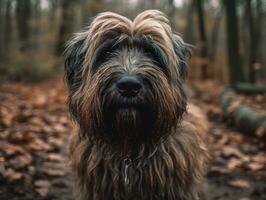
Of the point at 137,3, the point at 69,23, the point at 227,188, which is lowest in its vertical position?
the point at 227,188

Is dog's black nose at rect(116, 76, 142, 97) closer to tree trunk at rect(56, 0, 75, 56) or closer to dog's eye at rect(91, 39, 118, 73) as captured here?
dog's eye at rect(91, 39, 118, 73)

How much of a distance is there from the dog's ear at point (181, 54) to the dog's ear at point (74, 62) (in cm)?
91

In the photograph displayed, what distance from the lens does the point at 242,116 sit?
27.5 ft

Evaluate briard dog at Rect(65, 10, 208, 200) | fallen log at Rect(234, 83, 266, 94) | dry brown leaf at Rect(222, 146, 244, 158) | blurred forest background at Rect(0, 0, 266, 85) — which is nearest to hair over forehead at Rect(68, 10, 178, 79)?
briard dog at Rect(65, 10, 208, 200)

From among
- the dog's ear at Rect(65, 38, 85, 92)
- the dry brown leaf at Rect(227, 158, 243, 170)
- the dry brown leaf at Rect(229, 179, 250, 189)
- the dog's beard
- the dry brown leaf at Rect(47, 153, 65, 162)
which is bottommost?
the dry brown leaf at Rect(229, 179, 250, 189)

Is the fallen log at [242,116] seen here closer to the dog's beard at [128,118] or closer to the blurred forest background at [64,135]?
the blurred forest background at [64,135]

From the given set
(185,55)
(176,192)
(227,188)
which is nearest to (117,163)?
(176,192)

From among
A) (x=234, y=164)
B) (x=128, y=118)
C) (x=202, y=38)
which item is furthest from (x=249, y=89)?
(x=128, y=118)

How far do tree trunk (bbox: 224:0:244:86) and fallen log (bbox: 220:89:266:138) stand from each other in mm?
1829

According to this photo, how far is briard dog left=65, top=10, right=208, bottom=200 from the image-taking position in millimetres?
3900

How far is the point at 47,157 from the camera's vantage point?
667 cm

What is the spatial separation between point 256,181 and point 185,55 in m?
2.49

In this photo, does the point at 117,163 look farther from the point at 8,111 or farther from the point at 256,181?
the point at 8,111

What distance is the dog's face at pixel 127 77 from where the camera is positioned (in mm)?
3848
